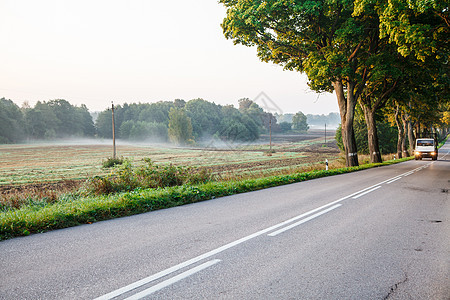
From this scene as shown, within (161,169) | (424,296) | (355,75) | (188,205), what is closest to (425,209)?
(424,296)

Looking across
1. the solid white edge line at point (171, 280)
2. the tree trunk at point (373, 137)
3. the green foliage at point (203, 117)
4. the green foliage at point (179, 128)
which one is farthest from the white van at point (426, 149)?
the green foliage at point (203, 117)

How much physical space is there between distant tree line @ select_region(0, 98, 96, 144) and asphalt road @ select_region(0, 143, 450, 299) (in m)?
91.2

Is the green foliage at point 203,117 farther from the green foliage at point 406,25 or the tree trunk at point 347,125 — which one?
the green foliage at point 406,25

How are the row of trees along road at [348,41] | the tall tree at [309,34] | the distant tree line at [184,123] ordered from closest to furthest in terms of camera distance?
the row of trees along road at [348,41], the tall tree at [309,34], the distant tree line at [184,123]

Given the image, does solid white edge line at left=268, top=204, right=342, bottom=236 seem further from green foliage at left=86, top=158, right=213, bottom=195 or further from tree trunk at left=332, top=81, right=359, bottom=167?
tree trunk at left=332, top=81, right=359, bottom=167

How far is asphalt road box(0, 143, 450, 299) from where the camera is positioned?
3420mm

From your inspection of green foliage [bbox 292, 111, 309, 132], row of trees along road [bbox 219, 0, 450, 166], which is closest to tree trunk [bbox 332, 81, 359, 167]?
row of trees along road [bbox 219, 0, 450, 166]

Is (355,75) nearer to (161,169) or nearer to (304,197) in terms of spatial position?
(304,197)

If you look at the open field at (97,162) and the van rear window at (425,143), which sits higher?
the van rear window at (425,143)

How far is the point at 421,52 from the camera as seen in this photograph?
501 inches

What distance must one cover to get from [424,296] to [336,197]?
6.53 metres

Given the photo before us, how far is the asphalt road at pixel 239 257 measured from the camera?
342 centimetres

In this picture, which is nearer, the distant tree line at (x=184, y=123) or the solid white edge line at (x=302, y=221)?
the solid white edge line at (x=302, y=221)

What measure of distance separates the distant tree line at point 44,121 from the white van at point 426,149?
297ft
